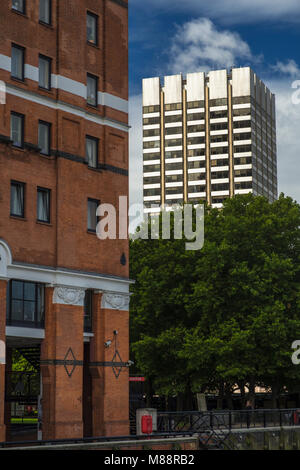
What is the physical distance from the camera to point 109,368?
38469mm

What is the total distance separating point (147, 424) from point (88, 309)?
242 inches

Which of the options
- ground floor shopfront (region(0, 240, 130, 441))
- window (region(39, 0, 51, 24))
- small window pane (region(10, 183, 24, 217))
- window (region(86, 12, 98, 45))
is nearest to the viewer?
ground floor shopfront (region(0, 240, 130, 441))

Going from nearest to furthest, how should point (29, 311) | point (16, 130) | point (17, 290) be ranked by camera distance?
point (17, 290) < point (29, 311) < point (16, 130)

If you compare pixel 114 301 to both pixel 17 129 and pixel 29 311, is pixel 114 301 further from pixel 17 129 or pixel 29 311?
pixel 17 129

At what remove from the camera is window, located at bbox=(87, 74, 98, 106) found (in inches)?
1591

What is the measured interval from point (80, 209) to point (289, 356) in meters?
20.5

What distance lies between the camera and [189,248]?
5688cm

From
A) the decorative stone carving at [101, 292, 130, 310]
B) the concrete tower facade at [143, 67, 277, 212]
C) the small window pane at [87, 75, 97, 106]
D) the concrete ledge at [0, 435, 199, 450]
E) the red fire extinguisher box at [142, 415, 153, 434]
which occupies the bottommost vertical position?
the concrete ledge at [0, 435, 199, 450]

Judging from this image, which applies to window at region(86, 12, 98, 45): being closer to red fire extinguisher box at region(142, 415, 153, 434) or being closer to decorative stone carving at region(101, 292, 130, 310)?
decorative stone carving at region(101, 292, 130, 310)

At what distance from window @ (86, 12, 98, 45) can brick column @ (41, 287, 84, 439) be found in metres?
13.0

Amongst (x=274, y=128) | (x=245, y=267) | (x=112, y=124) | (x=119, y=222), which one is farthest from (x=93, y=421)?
(x=274, y=128)

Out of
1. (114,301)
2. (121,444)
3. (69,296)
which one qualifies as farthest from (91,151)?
(121,444)

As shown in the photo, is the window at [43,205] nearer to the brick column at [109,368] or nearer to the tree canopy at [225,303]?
the brick column at [109,368]

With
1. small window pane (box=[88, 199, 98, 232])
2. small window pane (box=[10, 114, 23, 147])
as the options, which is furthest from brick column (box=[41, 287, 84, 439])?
small window pane (box=[10, 114, 23, 147])
